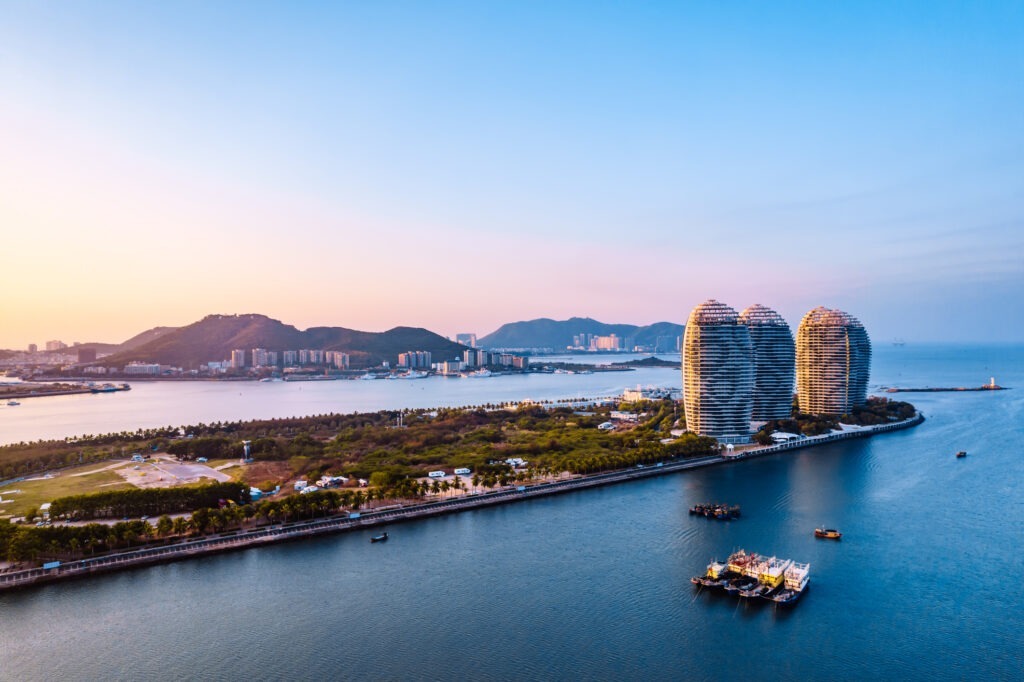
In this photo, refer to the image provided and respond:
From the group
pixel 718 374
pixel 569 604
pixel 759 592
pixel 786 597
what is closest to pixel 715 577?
pixel 759 592

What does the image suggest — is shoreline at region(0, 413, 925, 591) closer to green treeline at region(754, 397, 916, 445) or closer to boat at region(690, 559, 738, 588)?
boat at region(690, 559, 738, 588)

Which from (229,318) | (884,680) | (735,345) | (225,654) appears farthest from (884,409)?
(229,318)

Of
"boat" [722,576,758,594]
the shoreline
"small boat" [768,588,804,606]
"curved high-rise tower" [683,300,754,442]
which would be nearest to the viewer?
"small boat" [768,588,804,606]

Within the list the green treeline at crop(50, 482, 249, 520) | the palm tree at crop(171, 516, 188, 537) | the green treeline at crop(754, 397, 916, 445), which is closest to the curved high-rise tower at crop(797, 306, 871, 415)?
the green treeline at crop(754, 397, 916, 445)

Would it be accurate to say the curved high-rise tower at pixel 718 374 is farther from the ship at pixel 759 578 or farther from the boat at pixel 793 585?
the boat at pixel 793 585

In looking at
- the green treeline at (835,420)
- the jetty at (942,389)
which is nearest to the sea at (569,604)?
the green treeline at (835,420)

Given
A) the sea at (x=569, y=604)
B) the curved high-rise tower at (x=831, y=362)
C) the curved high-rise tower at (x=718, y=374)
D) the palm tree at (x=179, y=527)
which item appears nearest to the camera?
the sea at (x=569, y=604)
